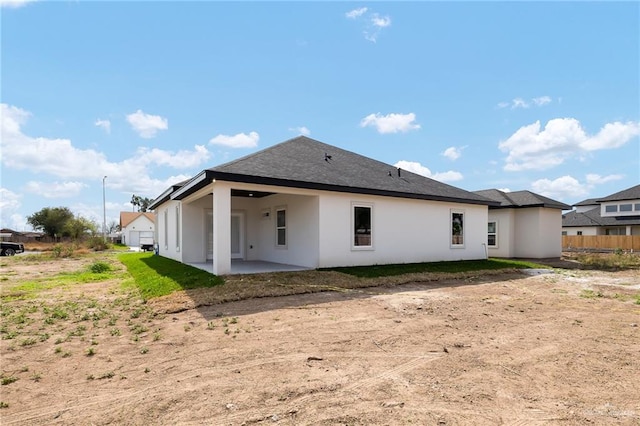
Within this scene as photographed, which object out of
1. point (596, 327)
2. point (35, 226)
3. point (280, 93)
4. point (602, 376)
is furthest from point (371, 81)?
point (35, 226)

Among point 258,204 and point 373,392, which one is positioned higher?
point 258,204

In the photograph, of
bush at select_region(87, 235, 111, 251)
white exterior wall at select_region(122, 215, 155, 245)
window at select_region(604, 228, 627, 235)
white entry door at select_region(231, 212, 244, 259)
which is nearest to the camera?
white entry door at select_region(231, 212, 244, 259)

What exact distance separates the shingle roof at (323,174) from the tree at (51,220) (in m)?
47.8

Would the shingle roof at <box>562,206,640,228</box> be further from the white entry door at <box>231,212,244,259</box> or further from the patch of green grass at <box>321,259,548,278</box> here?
the white entry door at <box>231,212,244,259</box>

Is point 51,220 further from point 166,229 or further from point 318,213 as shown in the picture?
point 318,213

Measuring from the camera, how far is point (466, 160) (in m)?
18.6

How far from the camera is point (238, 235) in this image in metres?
15.4

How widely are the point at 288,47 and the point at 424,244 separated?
9205 millimetres

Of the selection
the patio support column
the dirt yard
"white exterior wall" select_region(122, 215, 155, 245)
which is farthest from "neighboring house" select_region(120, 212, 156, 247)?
the dirt yard

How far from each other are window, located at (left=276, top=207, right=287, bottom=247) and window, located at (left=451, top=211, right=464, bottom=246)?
729cm

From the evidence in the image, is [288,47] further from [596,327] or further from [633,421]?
[633,421]

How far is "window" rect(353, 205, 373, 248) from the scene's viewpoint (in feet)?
40.0

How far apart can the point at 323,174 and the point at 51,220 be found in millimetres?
52890

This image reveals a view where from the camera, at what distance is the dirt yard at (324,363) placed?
2.96m
